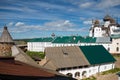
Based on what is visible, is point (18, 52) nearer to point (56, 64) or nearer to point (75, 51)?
point (56, 64)

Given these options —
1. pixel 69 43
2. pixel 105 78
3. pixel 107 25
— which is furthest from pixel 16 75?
pixel 107 25

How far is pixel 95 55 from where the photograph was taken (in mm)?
41625

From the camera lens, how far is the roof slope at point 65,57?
34.8 m

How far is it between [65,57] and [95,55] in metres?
7.71

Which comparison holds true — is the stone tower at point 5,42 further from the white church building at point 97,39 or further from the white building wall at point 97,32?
the white building wall at point 97,32

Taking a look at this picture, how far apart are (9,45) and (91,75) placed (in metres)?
15.4

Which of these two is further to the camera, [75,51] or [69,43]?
[69,43]

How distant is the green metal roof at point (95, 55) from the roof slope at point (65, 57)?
4.79ft

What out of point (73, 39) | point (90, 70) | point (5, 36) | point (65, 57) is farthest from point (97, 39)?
point (5, 36)

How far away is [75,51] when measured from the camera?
3972 centimetres

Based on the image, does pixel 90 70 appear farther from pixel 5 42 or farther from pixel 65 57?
pixel 5 42

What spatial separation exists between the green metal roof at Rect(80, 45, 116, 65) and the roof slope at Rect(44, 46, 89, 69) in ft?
4.79

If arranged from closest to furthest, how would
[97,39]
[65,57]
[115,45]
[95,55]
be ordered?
[65,57] < [95,55] < [115,45] < [97,39]

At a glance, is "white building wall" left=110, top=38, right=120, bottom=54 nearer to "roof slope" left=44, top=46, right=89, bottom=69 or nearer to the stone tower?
"roof slope" left=44, top=46, right=89, bottom=69
